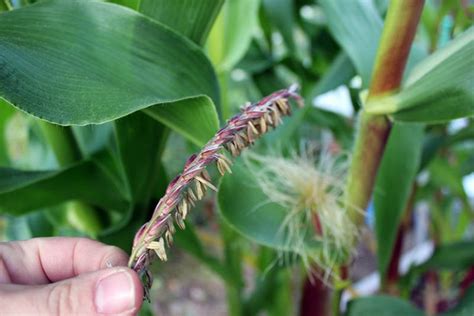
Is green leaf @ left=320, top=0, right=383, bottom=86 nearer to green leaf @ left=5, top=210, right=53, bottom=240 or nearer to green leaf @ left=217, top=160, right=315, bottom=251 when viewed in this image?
green leaf @ left=217, top=160, right=315, bottom=251

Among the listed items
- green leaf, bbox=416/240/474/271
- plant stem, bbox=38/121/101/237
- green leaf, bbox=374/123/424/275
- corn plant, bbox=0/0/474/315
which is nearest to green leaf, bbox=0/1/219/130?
corn plant, bbox=0/0/474/315

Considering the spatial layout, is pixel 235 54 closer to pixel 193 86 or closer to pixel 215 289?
pixel 193 86

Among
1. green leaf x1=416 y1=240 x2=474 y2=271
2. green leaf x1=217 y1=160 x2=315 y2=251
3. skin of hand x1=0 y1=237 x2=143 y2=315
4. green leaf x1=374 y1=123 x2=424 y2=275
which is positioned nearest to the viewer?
skin of hand x1=0 y1=237 x2=143 y2=315

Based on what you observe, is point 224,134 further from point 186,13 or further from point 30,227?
point 30,227

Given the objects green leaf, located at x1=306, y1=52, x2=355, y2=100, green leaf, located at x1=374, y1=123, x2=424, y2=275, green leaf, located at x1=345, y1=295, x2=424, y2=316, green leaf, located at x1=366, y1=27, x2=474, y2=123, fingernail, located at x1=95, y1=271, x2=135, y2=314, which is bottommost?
green leaf, located at x1=345, y1=295, x2=424, y2=316

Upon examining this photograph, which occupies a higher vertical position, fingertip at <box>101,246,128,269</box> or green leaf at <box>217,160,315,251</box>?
fingertip at <box>101,246,128,269</box>

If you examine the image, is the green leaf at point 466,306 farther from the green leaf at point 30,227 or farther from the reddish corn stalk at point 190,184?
the green leaf at point 30,227
